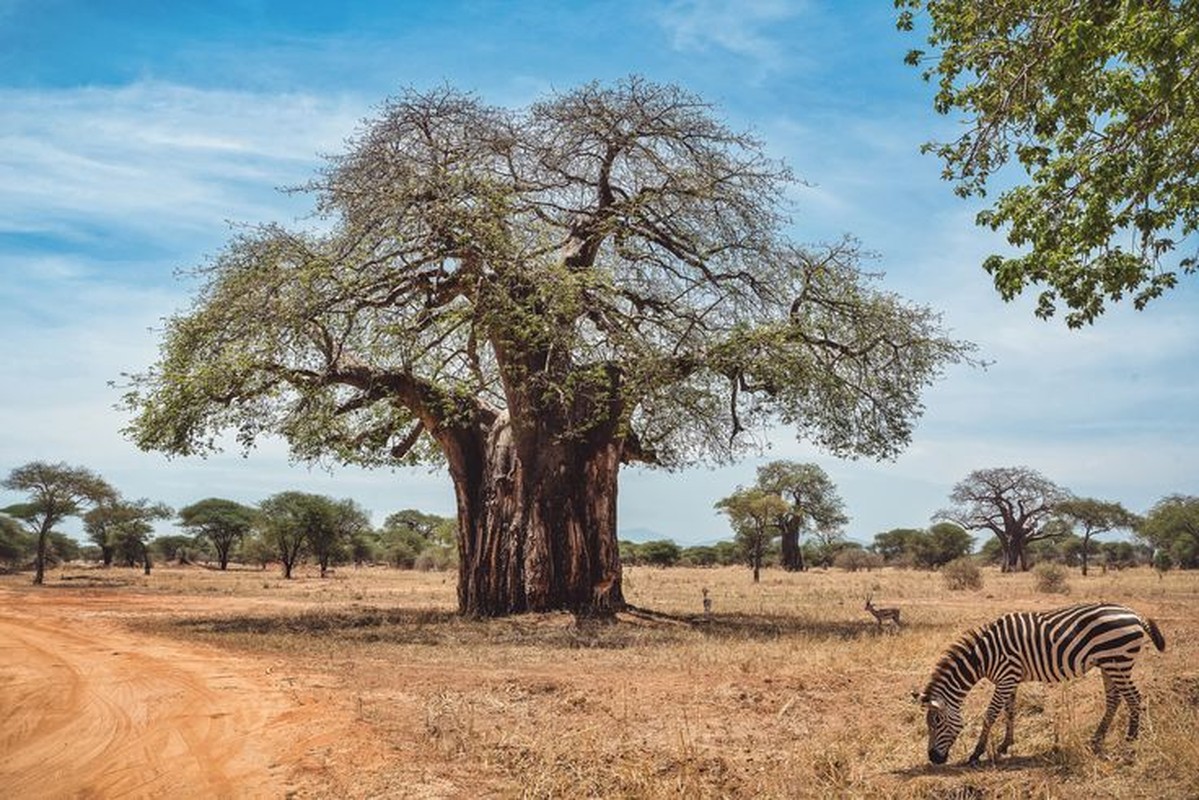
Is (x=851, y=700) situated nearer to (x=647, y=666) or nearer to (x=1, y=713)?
(x=647, y=666)

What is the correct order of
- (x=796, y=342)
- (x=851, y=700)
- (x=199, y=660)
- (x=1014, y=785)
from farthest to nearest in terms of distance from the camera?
(x=796, y=342), (x=199, y=660), (x=851, y=700), (x=1014, y=785)

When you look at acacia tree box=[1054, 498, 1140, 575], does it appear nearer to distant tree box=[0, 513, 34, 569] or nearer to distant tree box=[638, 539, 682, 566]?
distant tree box=[638, 539, 682, 566]

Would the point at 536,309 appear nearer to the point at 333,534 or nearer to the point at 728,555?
the point at 333,534

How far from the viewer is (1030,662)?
7.70 meters

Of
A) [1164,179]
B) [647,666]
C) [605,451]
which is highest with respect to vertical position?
[1164,179]

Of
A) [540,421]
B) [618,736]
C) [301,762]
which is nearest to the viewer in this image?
[301,762]

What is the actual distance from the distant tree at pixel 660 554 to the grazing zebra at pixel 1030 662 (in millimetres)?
59073

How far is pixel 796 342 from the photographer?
1755 cm

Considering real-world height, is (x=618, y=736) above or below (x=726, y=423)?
below

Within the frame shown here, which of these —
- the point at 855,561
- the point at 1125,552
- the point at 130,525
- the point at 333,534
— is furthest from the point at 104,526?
the point at 1125,552

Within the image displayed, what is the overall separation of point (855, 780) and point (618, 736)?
2.19 meters

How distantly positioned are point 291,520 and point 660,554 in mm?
29025

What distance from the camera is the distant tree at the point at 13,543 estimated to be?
4706cm

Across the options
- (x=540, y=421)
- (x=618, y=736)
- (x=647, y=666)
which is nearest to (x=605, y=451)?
(x=540, y=421)
